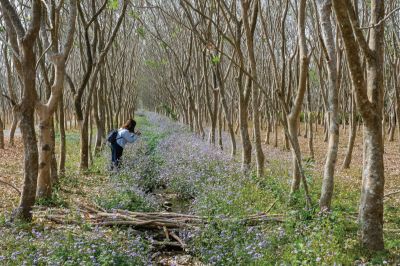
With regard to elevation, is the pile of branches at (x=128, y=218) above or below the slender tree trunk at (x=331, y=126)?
below

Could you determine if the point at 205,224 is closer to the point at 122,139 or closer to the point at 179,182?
the point at 179,182

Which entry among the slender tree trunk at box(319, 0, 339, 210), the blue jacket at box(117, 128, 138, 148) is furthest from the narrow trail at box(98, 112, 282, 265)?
the slender tree trunk at box(319, 0, 339, 210)

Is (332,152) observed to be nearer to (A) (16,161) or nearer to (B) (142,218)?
(B) (142,218)

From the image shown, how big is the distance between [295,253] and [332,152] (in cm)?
202

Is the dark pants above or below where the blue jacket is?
below

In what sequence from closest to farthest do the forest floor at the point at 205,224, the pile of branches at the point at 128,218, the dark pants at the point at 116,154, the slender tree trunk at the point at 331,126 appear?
the forest floor at the point at 205,224 → the slender tree trunk at the point at 331,126 → the pile of branches at the point at 128,218 → the dark pants at the point at 116,154

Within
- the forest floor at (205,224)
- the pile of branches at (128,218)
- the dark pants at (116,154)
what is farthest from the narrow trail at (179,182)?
the dark pants at (116,154)

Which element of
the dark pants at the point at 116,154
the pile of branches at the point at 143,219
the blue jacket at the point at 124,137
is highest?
the blue jacket at the point at 124,137

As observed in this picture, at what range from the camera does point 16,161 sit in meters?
13.9

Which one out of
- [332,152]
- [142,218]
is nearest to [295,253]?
[332,152]

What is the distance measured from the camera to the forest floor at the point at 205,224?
4840 mm

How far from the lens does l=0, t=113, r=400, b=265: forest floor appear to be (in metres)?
4.84

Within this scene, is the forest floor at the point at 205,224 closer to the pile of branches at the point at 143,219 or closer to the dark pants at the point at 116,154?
the pile of branches at the point at 143,219

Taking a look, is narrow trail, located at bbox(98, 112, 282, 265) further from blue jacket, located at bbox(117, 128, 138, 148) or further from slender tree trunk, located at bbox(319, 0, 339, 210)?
slender tree trunk, located at bbox(319, 0, 339, 210)
